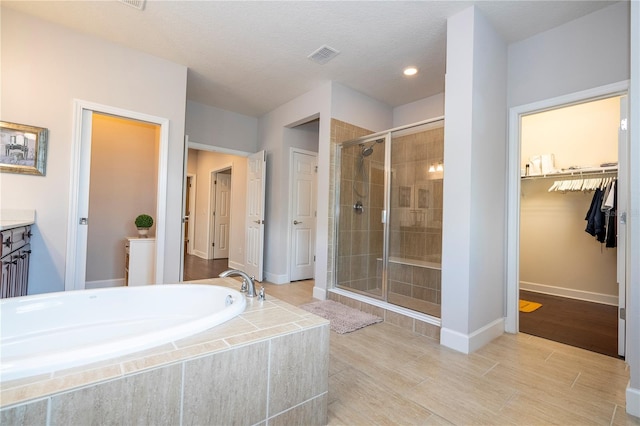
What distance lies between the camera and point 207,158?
662 centimetres

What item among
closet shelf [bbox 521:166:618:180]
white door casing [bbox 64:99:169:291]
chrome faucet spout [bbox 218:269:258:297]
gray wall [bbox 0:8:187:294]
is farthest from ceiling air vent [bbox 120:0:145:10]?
closet shelf [bbox 521:166:618:180]

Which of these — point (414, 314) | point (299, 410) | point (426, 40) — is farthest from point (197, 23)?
point (414, 314)

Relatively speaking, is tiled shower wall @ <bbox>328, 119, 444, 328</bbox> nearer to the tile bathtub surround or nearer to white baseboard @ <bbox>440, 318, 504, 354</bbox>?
white baseboard @ <bbox>440, 318, 504, 354</bbox>

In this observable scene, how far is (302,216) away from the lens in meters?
4.54

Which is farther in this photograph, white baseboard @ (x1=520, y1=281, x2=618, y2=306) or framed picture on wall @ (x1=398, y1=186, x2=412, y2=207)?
white baseboard @ (x1=520, y1=281, x2=618, y2=306)

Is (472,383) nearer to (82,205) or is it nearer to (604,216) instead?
(604,216)

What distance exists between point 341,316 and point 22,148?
10.4ft

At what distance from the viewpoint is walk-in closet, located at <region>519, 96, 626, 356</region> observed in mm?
3340

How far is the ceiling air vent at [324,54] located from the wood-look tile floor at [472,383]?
2671 mm

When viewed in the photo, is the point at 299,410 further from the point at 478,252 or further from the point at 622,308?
the point at 622,308

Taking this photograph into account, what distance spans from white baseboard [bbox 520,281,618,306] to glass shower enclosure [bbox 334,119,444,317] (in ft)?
6.95

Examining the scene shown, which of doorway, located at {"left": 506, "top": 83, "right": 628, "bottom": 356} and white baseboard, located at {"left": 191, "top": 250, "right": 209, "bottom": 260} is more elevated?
doorway, located at {"left": 506, "top": 83, "right": 628, "bottom": 356}

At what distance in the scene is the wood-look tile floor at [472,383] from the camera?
1465 mm

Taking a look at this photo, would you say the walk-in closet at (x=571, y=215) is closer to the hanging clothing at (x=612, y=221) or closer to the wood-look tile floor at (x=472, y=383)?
the hanging clothing at (x=612, y=221)
